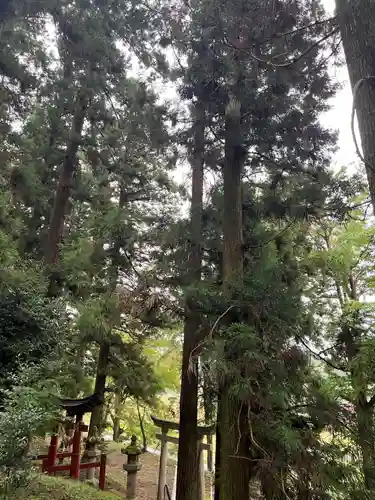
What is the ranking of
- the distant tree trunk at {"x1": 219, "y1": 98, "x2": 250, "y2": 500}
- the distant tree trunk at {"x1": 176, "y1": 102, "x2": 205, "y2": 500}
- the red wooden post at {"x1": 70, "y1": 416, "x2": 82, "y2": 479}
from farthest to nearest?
the red wooden post at {"x1": 70, "y1": 416, "x2": 82, "y2": 479}
the distant tree trunk at {"x1": 176, "y1": 102, "x2": 205, "y2": 500}
the distant tree trunk at {"x1": 219, "y1": 98, "x2": 250, "y2": 500}

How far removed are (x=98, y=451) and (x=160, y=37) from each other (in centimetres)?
904

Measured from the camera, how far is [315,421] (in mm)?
3662

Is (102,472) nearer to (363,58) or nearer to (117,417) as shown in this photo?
(117,417)

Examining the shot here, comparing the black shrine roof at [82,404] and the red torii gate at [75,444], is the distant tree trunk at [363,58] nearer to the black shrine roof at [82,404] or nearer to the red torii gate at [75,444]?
the black shrine roof at [82,404]

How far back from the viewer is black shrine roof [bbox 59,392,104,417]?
711 cm

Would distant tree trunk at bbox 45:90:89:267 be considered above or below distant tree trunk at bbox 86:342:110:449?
Answer: above

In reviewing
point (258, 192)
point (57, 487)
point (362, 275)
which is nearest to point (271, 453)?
point (57, 487)

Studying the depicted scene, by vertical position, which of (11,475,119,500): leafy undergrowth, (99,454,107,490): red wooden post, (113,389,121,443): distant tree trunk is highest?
(113,389,121,443): distant tree trunk

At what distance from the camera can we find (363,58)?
8.77 ft

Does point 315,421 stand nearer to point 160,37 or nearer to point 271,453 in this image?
point 271,453

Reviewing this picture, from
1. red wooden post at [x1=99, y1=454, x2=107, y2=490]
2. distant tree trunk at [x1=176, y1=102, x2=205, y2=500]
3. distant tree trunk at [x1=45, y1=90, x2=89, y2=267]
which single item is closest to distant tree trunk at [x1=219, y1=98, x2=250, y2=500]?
distant tree trunk at [x1=176, y1=102, x2=205, y2=500]

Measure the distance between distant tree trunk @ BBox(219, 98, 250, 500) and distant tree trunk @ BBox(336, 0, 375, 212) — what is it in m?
2.06

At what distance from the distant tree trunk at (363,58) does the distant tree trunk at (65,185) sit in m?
5.47

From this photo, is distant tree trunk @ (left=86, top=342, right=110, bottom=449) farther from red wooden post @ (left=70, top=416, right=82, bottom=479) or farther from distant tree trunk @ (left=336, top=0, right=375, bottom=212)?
distant tree trunk @ (left=336, top=0, right=375, bottom=212)
